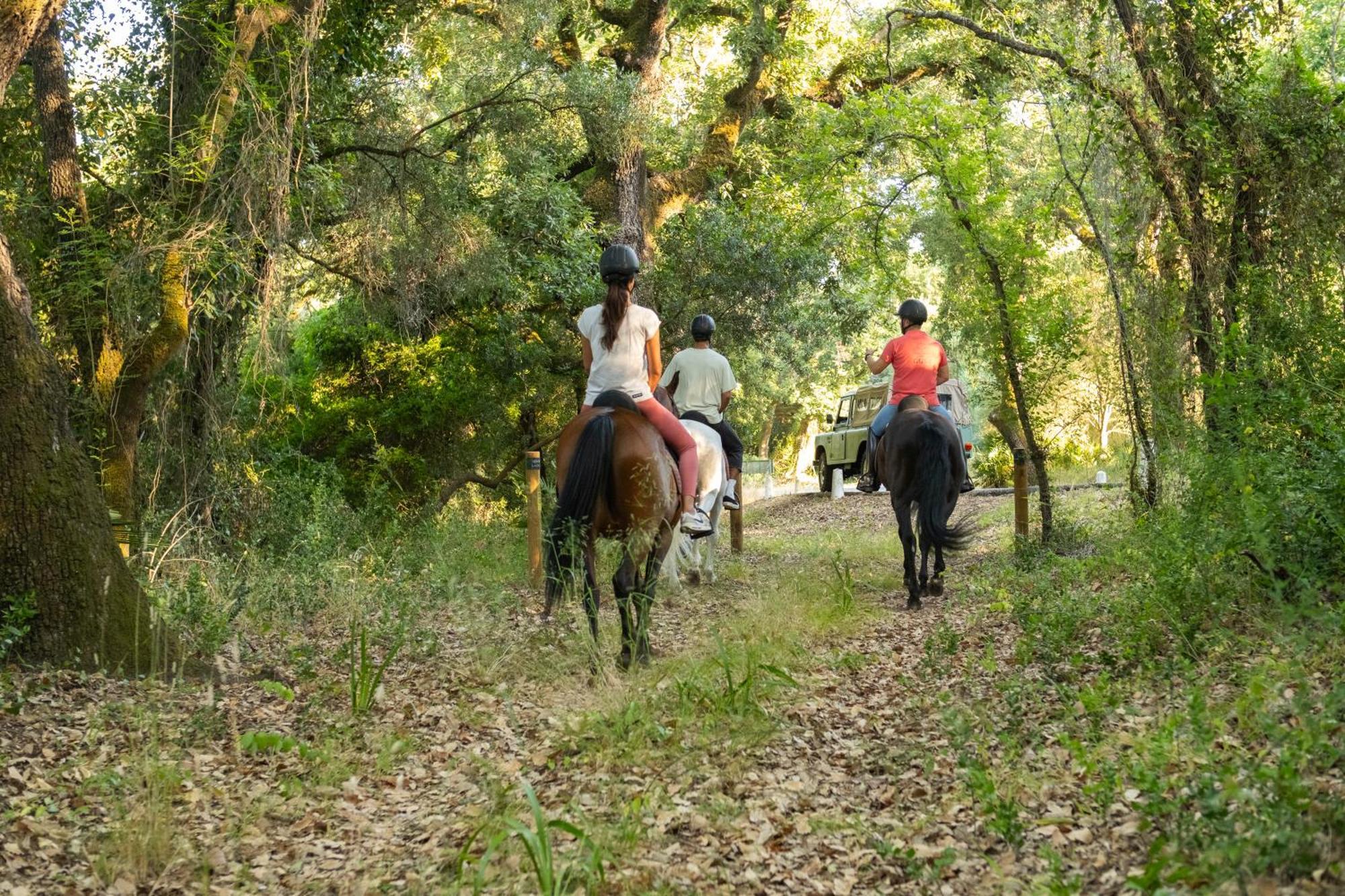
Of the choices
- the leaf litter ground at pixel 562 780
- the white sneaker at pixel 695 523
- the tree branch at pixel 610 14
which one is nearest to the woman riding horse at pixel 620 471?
the leaf litter ground at pixel 562 780

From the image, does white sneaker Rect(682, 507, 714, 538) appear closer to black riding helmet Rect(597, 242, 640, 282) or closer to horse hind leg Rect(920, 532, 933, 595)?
black riding helmet Rect(597, 242, 640, 282)

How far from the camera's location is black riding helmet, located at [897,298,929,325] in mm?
10484

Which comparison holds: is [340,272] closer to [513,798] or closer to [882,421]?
[882,421]

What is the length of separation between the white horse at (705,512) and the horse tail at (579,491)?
2.94m

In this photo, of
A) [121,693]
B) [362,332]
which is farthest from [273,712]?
[362,332]

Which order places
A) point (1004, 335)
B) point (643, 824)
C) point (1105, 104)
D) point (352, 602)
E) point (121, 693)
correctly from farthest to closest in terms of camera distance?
1. point (1004, 335)
2. point (1105, 104)
3. point (352, 602)
4. point (121, 693)
5. point (643, 824)

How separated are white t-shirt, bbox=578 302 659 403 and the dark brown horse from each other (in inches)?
129

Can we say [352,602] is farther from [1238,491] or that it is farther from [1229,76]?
[1229,76]

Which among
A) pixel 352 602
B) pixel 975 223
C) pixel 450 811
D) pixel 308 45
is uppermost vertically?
pixel 308 45

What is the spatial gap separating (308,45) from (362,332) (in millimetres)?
7881

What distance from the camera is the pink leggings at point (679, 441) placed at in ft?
25.5

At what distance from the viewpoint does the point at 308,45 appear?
8.95 m

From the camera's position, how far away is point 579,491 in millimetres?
7340

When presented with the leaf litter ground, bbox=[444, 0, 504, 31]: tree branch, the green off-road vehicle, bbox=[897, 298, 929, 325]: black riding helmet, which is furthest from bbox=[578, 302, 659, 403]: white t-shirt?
the green off-road vehicle
